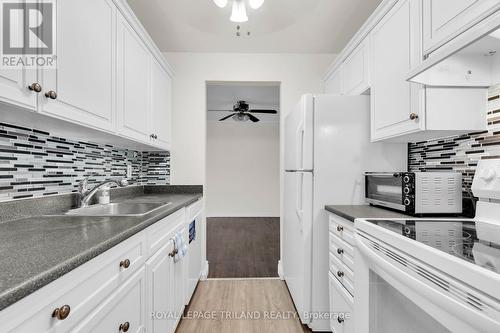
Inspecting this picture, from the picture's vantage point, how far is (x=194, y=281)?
224cm

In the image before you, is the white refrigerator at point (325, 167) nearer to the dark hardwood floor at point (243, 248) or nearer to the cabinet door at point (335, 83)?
the cabinet door at point (335, 83)

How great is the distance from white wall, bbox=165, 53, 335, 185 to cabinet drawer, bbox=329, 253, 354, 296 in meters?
1.57

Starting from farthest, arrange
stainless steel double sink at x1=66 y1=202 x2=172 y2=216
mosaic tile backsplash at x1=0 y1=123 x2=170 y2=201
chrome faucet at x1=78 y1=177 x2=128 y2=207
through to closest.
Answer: stainless steel double sink at x1=66 y1=202 x2=172 y2=216, chrome faucet at x1=78 y1=177 x2=128 y2=207, mosaic tile backsplash at x1=0 y1=123 x2=170 y2=201

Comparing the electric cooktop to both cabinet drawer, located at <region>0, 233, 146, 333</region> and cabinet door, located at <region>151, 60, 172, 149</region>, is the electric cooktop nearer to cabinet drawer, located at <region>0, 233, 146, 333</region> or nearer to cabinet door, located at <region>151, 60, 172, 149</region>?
cabinet drawer, located at <region>0, 233, 146, 333</region>

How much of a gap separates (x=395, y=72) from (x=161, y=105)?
6.33ft

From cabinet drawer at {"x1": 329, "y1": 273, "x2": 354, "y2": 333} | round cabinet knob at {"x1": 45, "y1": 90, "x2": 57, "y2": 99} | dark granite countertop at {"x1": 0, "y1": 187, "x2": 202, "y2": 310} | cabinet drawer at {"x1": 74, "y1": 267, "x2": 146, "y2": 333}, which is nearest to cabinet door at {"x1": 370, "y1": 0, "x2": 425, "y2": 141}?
cabinet drawer at {"x1": 329, "y1": 273, "x2": 354, "y2": 333}

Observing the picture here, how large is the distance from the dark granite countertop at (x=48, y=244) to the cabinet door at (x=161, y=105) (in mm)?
1159

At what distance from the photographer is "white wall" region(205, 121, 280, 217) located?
233 inches

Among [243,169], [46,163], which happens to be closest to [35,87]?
[46,163]

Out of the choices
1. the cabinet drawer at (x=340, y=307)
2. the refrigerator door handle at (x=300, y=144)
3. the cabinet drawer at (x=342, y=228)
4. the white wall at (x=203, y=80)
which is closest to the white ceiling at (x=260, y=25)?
the white wall at (x=203, y=80)

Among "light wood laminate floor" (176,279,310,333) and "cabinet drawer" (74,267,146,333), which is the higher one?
"cabinet drawer" (74,267,146,333)

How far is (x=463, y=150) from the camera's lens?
55.7 inches

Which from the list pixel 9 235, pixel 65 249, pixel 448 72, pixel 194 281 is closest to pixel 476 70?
Answer: pixel 448 72

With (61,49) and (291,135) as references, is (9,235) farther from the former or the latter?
(291,135)
